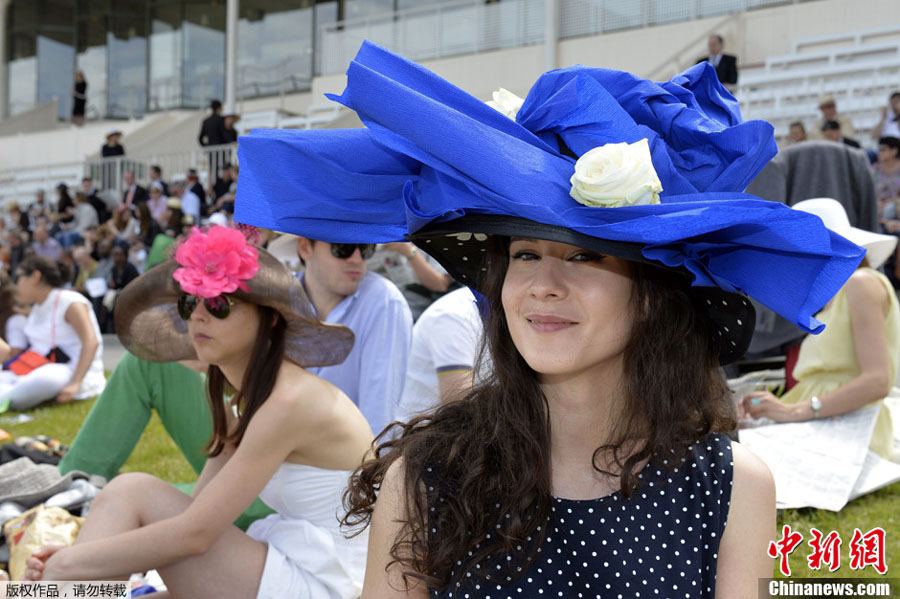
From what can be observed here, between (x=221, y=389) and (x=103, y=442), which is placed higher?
(x=221, y=389)

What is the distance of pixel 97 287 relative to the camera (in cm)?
1196

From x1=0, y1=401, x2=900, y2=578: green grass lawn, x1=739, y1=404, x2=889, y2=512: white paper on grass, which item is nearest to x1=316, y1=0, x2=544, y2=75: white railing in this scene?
x1=0, y1=401, x2=900, y2=578: green grass lawn

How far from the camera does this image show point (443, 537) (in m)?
1.79

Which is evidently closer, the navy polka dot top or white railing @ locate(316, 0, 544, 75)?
the navy polka dot top

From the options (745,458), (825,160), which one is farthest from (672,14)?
(745,458)

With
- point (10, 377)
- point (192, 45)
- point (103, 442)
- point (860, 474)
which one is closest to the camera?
point (860, 474)

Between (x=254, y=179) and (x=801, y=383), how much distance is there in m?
3.18

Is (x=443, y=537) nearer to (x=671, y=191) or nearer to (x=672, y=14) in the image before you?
(x=671, y=191)

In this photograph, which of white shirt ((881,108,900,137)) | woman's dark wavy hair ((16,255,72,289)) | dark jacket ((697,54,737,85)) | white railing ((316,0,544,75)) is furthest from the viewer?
white railing ((316,0,544,75))

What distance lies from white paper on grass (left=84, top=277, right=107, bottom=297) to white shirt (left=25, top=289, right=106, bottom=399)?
4371 mm

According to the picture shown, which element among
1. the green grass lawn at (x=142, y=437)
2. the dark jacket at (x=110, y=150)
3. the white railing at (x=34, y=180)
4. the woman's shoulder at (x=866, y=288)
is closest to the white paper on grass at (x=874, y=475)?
the woman's shoulder at (x=866, y=288)

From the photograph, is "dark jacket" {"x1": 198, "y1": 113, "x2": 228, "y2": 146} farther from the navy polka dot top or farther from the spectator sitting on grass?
the navy polka dot top

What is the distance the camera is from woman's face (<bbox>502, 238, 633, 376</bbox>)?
1738 mm

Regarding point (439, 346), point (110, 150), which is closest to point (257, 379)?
point (439, 346)
